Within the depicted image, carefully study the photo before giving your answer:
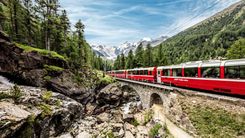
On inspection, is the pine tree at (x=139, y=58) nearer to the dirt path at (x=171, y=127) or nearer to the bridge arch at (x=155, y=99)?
the bridge arch at (x=155, y=99)

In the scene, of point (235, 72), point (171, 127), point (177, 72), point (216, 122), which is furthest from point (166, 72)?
point (216, 122)

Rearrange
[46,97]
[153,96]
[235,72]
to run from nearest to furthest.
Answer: [235,72]
[46,97]
[153,96]

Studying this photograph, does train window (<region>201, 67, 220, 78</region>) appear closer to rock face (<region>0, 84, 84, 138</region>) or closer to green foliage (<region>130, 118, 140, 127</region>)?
green foliage (<region>130, 118, 140, 127</region>)

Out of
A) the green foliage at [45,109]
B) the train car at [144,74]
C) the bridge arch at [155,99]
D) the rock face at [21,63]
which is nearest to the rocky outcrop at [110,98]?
the train car at [144,74]

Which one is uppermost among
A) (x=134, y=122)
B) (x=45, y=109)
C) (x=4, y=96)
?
(x=4, y=96)

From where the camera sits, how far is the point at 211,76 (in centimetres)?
1834

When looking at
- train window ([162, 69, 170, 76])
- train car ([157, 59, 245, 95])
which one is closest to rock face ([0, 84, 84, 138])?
train window ([162, 69, 170, 76])

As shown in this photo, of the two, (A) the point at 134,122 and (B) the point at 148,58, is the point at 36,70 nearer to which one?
(A) the point at 134,122

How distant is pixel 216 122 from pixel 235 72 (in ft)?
13.6

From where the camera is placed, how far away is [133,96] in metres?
55.1

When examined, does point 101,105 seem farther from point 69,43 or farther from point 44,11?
point 44,11

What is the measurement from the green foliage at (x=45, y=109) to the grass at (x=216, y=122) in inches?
579

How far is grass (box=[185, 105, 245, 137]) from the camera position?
1334 cm

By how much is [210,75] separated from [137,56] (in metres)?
56.2
